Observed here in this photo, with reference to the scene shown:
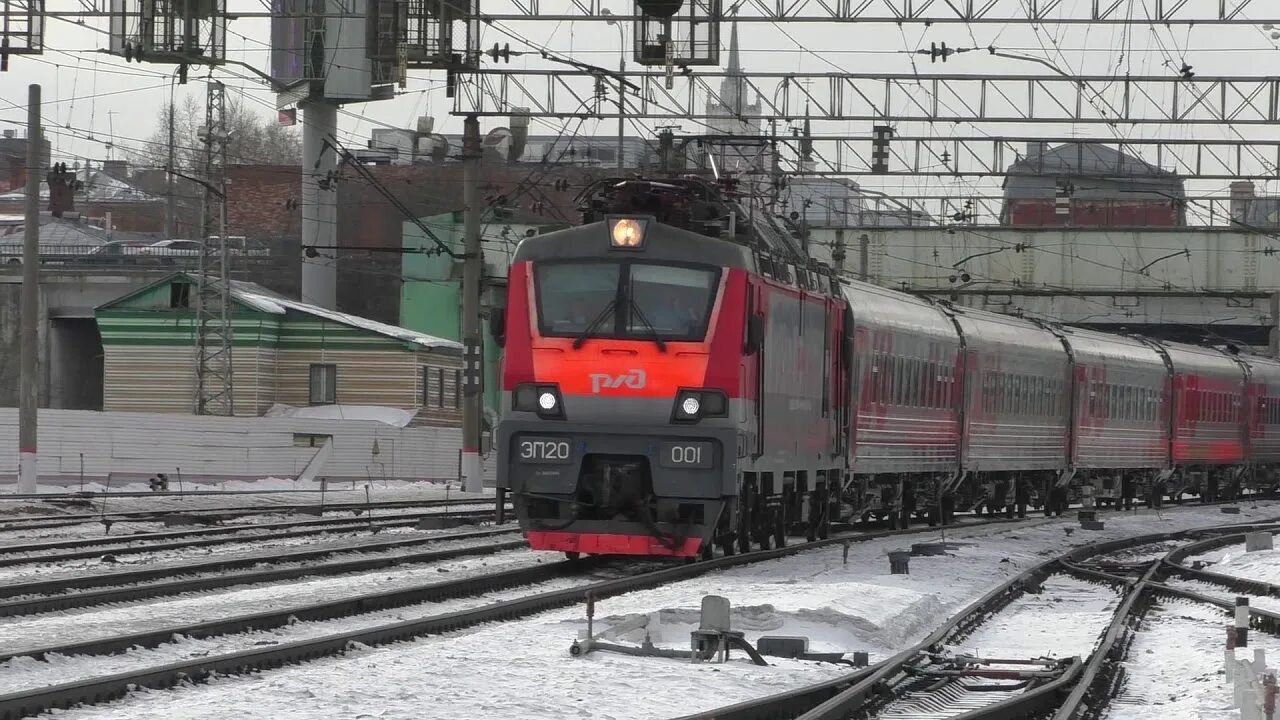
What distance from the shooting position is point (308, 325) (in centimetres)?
6053

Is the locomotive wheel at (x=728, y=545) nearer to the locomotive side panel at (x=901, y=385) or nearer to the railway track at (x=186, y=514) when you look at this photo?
the locomotive side panel at (x=901, y=385)

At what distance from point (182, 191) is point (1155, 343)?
95679 mm

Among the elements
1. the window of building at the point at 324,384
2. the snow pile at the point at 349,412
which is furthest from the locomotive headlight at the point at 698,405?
the window of building at the point at 324,384

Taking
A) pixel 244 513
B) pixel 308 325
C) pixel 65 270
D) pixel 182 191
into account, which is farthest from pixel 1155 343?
A: pixel 182 191

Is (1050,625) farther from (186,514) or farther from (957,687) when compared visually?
Result: (186,514)

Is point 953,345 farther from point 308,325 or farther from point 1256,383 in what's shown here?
point 308,325

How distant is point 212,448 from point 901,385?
1036 inches

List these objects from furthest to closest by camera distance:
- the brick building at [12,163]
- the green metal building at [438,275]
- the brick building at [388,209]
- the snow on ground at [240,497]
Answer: the brick building at [12,163] → the brick building at [388,209] → the green metal building at [438,275] → the snow on ground at [240,497]

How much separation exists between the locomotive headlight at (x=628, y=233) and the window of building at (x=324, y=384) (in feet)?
143

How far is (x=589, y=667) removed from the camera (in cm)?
1144

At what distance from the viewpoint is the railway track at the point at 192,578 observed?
14789 millimetres

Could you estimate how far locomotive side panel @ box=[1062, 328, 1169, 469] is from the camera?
3722 cm

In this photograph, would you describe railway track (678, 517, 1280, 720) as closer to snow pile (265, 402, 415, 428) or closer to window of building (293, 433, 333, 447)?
window of building (293, 433, 333, 447)

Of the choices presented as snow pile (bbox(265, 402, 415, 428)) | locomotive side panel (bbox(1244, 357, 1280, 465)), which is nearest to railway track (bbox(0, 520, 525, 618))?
locomotive side panel (bbox(1244, 357, 1280, 465))
